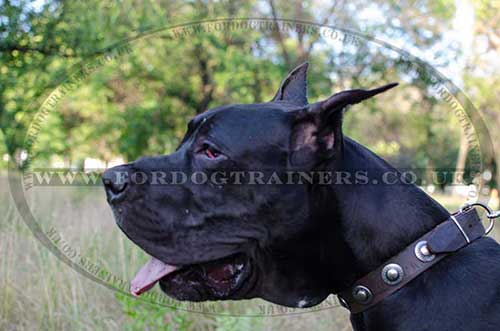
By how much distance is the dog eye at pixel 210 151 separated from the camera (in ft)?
6.88

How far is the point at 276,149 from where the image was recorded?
2.10 metres

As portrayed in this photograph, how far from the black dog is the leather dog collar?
0.04 m

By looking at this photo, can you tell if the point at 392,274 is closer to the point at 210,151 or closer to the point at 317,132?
the point at 317,132

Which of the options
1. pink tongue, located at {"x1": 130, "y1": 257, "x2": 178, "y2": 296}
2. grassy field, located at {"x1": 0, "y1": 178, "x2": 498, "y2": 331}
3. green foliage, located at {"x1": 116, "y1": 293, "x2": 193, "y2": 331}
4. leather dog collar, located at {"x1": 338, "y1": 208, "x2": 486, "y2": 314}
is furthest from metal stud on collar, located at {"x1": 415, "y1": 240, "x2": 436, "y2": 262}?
green foliage, located at {"x1": 116, "y1": 293, "x2": 193, "y2": 331}

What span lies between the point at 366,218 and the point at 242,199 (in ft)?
1.44

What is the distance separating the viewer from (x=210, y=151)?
A: 6.94ft

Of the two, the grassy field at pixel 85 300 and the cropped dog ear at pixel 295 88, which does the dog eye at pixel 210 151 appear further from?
the grassy field at pixel 85 300

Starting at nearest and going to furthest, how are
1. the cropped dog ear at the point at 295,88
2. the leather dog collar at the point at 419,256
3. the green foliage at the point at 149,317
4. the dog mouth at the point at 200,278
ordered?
the leather dog collar at the point at 419,256
the dog mouth at the point at 200,278
the cropped dog ear at the point at 295,88
the green foliage at the point at 149,317

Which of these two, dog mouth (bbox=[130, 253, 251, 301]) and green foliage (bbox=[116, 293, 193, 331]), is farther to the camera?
green foliage (bbox=[116, 293, 193, 331])

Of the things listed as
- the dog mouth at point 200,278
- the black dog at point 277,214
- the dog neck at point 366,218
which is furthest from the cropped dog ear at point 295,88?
the dog mouth at point 200,278

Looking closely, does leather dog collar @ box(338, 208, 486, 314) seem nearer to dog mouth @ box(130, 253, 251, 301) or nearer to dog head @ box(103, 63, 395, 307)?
dog head @ box(103, 63, 395, 307)

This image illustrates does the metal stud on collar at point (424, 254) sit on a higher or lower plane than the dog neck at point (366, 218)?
lower

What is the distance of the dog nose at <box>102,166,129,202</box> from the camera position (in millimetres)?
2055

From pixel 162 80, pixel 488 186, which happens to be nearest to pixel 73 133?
pixel 162 80
